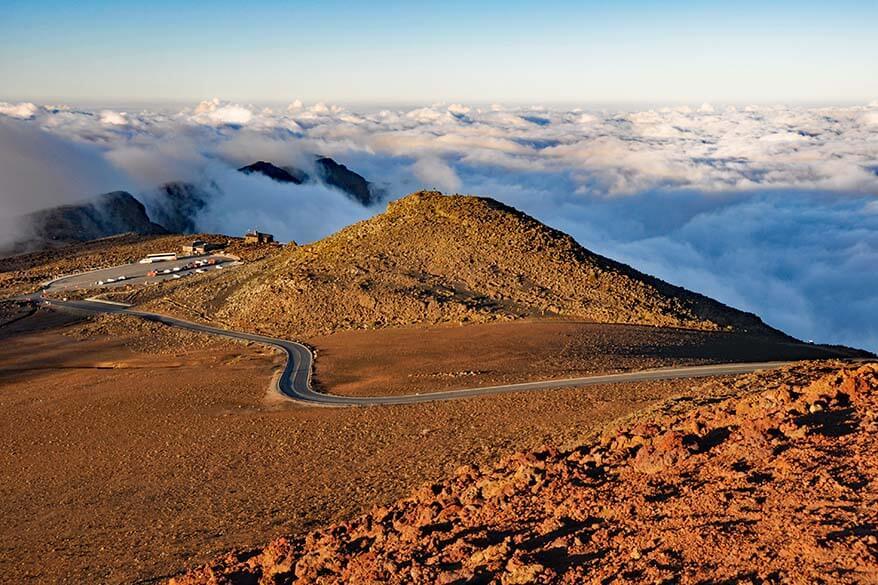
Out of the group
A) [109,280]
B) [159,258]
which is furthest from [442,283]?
[159,258]

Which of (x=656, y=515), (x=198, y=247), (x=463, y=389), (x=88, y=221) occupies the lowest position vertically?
(x=88, y=221)

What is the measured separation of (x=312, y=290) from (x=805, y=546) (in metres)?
45.5

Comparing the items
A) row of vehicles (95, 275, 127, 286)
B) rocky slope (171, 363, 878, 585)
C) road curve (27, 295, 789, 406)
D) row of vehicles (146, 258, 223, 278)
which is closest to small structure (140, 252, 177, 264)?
row of vehicles (146, 258, 223, 278)

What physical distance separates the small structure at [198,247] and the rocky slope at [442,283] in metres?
24.9

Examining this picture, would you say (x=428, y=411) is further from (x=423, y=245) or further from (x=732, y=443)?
(x=423, y=245)

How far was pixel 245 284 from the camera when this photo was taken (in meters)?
59.3

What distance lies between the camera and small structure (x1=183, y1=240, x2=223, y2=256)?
8625cm

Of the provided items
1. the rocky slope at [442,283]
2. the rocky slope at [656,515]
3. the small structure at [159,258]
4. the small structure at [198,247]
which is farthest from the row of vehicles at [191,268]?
the rocky slope at [656,515]

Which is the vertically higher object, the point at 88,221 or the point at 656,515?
the point at 656,515

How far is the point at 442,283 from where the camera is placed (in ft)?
172

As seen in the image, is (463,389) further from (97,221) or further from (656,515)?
(97,221)

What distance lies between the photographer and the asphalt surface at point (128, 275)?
70.9 meters

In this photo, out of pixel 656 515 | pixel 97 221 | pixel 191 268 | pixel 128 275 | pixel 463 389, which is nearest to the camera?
pixel 656 515

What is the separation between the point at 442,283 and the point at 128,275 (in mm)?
39053
